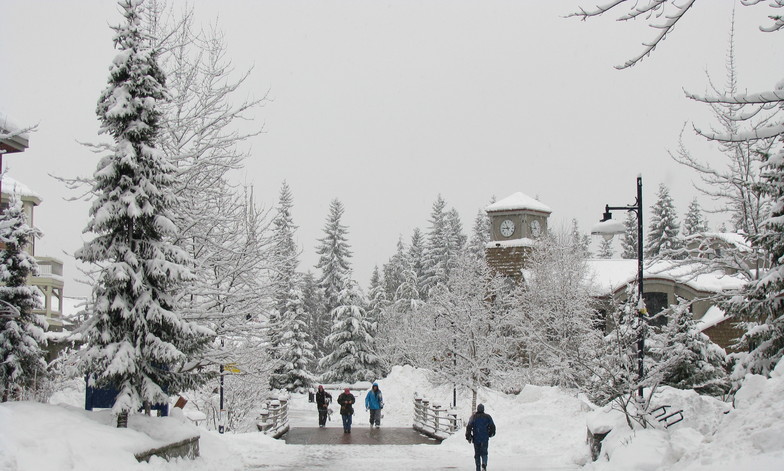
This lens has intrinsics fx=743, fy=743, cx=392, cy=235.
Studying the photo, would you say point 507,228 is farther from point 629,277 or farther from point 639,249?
point 639,249

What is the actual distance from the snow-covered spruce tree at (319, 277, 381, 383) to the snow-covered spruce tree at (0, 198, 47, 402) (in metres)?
32.0

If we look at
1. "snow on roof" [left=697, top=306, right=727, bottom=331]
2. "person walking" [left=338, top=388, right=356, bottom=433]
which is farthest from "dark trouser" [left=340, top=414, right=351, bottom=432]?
"snow on roof" [left=697, top=306, right=727, bottom=331]

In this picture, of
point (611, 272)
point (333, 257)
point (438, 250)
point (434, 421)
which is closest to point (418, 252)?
point (438, 250)

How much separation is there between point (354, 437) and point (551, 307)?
21593 millimetres

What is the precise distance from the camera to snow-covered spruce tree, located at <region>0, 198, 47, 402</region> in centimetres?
2289

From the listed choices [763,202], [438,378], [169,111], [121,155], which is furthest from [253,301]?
[438,378]

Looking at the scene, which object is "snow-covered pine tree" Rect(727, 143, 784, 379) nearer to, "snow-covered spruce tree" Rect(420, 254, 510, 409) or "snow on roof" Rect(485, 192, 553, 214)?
"snow-covered spruce tree" Rect(420, 254, 510, 409)

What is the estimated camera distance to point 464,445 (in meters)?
21.0

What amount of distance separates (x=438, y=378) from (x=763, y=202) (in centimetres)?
2302

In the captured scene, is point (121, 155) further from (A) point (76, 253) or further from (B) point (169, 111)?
(B) point (169, 111)

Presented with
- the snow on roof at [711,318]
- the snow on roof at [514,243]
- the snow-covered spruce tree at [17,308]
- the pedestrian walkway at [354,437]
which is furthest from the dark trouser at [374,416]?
the snow on roof at [514,243]

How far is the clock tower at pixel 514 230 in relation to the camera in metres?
51.8

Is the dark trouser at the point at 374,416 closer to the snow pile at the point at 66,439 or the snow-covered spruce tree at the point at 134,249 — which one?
the snow-covered spruce tree at the point at 134,249

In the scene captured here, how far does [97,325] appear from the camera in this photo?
510 inches
